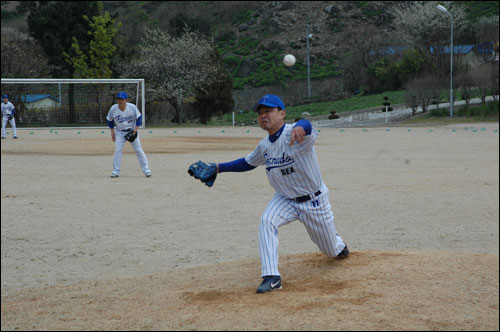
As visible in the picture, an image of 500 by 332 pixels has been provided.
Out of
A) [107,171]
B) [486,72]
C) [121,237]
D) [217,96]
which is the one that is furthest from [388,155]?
[217,96]

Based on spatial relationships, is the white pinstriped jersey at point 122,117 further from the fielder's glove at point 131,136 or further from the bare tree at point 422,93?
the bare tree at point 422,93

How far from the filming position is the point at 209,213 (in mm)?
10727

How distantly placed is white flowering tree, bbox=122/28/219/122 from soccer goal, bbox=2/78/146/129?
4.89 m

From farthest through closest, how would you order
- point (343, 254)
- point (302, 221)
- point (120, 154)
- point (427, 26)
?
1. point (427, 26)
2. point (120, 154)
3. point (343, 254)
4. point (302, 221)

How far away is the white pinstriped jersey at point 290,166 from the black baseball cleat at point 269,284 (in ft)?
2.96

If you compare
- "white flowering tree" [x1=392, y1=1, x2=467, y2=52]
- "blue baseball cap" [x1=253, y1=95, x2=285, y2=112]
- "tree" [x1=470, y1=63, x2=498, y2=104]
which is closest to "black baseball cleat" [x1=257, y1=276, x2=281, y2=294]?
"blue baseball cap" [x1=253, y1=95, x2=285, y2=112]

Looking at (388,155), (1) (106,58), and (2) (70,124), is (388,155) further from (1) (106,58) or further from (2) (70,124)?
(1) (106,58)

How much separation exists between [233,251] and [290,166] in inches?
98.0

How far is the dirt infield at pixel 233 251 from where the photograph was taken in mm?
4793

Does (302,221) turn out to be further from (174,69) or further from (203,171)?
(174,69)

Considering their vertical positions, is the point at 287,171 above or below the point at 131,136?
below

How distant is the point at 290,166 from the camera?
5.92 metres

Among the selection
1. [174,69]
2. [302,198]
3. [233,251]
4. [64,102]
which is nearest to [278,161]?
[302,198]

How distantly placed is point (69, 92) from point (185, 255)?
3449 cm
